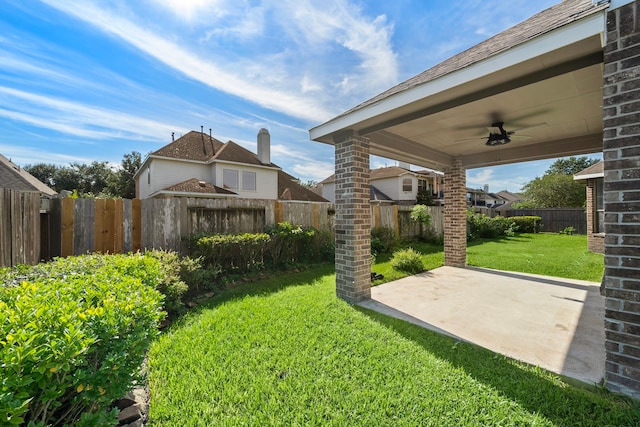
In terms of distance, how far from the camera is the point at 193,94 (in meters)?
8.30

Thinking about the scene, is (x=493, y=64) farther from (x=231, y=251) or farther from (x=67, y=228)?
(x=67, y=228)

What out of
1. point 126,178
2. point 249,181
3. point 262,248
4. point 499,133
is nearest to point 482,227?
point 499,133

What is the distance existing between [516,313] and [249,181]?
15879mm

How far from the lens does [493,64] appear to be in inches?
105

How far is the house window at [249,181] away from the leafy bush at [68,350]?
606 inches

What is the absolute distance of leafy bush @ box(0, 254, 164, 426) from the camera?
110 cm

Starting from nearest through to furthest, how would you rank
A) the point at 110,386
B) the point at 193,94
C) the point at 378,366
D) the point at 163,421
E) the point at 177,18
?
1. the point at 110,386
2. the point at 163,421
3. the point at 378,366
4. the point at 177,18
5. the point at 193,94

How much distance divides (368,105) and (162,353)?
13.2 feet

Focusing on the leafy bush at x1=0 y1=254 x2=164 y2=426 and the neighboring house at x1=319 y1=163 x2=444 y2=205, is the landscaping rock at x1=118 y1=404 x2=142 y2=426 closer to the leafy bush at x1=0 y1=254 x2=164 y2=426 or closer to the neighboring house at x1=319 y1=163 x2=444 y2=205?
the leafy bush at x1=0 y1=254 x2=164 y2=426

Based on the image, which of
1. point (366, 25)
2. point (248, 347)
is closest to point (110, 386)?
point (248, 347)

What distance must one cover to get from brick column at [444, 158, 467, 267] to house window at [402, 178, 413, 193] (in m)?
17.7

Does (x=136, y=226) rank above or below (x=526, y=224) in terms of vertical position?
above

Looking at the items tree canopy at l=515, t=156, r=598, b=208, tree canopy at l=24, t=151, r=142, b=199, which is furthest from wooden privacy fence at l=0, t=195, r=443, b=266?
tree canopy at l=515, t=156, r=598, b=208

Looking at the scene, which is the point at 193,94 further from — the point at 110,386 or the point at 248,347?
the point at 110,386
